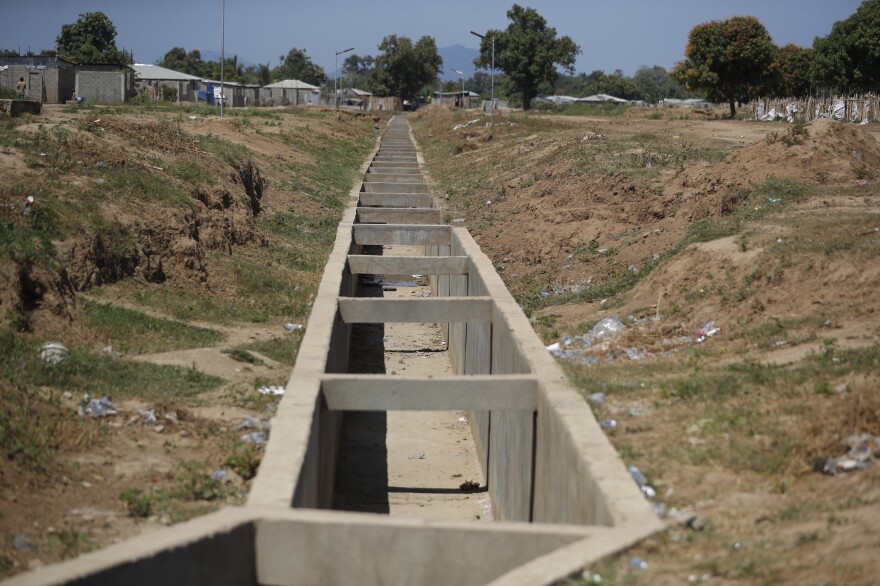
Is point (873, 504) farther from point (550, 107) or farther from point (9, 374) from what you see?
point (550, 107)

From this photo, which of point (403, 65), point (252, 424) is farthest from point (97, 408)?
point (403, 65)

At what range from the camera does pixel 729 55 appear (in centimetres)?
5697

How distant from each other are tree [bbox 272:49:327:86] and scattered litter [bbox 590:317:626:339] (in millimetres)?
146360

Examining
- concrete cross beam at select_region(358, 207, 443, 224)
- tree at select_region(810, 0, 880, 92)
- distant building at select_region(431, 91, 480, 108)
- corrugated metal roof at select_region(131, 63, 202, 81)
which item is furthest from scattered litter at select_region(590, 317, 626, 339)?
distant building at select_region(431, 91, 480, 108)

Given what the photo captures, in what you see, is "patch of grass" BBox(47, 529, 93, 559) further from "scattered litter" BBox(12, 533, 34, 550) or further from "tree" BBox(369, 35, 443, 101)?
"tree" BBox(369, 35, 443, 101)

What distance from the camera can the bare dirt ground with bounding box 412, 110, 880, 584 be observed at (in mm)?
6250

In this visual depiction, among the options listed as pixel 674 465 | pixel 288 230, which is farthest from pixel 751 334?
pixel 288 230

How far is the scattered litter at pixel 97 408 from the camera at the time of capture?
9125 mm

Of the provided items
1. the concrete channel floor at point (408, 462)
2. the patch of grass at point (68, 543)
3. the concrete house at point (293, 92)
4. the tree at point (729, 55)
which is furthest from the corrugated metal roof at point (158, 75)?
the patch of grass at point (68, 543)

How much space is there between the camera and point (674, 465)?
303 inches

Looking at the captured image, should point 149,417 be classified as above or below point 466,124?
below

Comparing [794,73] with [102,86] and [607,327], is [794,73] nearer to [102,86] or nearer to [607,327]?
[102,86]

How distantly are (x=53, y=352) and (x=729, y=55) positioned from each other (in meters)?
52.2

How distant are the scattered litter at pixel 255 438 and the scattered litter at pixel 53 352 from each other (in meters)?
2.19
